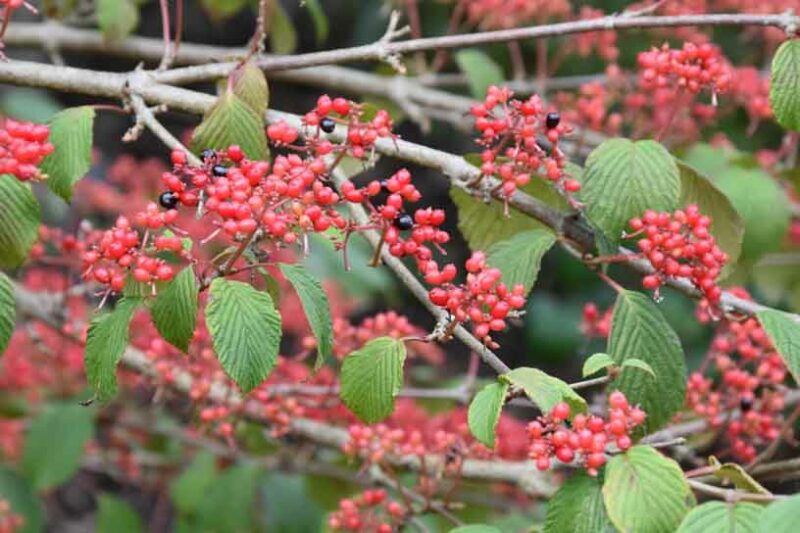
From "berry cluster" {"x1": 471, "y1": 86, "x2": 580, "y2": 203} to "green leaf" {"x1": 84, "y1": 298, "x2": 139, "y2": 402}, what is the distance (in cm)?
60

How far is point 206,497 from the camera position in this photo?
342cm

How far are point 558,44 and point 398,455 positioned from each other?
9.44 ft

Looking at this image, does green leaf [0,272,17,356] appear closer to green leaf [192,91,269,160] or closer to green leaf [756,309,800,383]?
green leaf [192,91,269,160]

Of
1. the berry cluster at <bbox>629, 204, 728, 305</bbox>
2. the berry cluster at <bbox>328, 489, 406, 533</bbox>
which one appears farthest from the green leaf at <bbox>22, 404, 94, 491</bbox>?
the berry cluster at <bbox>629, 204, 728, 305</bbox>

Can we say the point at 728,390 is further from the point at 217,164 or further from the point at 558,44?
the point at 558,44

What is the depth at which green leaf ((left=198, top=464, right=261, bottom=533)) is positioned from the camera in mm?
3367

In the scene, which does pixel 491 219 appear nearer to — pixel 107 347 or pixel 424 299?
pixel 424 299

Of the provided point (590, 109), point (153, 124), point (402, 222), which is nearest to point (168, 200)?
point (402, 222)

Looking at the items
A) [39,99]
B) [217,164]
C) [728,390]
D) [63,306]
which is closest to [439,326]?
[217,164]

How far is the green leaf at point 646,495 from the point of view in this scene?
1.45 meters

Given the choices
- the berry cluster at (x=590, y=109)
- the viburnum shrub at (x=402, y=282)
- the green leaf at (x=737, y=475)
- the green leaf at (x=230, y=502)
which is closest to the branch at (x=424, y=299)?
the viburnum shrub at (x=402, y=282)

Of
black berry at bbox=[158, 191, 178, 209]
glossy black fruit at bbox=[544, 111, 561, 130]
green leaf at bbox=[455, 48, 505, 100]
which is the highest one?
green leaf at bbox=[455, 48, 505, 100]

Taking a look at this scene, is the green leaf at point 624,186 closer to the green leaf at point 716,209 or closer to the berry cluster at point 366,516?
the green leaf at point 716,209

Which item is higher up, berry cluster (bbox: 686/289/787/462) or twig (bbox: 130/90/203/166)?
twig (bbox: 130/90/203/166)
